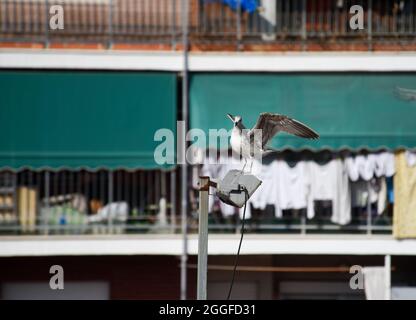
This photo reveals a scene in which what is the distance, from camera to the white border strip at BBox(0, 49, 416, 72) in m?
12.5

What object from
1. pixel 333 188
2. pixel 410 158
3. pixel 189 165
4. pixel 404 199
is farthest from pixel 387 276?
pixel 189 165

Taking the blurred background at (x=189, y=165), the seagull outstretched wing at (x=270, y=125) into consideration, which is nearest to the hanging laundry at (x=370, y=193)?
the blurred background at (x=189, y=165)

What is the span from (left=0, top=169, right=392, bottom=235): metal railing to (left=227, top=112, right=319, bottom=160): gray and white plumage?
Result: 3.66m

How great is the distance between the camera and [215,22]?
42.7ft

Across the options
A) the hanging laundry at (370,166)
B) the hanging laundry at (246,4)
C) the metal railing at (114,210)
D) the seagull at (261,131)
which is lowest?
the metal railing at (114,210)

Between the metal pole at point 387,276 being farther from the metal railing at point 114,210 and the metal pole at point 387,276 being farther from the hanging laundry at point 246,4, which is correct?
the hanging laundry at point 246,4

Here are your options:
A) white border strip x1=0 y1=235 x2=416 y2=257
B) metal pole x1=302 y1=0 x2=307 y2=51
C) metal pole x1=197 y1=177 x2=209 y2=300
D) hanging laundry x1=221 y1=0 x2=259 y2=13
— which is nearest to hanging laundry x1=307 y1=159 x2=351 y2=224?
white border strip x1=0 y1=235 x2=416 y2=257

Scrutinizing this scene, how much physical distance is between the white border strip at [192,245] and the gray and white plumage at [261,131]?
11.5 feet

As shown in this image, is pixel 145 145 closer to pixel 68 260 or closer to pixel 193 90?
pixel 193 90

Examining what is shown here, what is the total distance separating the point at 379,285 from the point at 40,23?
5151 millimetres

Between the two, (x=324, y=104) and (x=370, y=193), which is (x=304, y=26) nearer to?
(x=324, y=104)

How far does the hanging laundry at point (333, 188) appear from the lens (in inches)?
495

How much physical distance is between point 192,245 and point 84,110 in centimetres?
204

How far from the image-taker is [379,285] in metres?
12.6
